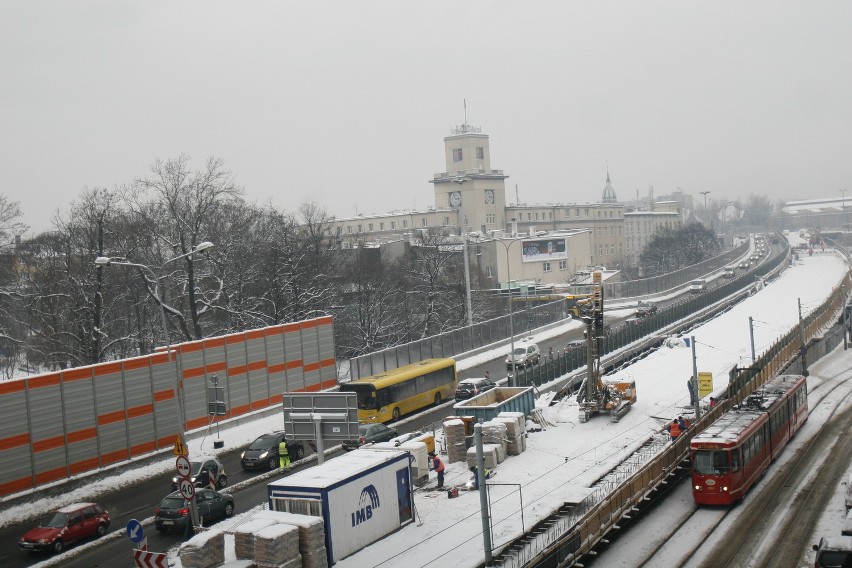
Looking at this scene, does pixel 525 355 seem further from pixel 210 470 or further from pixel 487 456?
pixel 210 470

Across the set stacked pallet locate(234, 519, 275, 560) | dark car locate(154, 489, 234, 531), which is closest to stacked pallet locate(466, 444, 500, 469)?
dark car locate(154, 489, 234, 531)

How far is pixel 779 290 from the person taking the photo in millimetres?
92938

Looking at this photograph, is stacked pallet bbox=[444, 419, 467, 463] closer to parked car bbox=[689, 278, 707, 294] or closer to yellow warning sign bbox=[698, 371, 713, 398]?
yellow warning sign bbox=[698, 371, 713, 398]

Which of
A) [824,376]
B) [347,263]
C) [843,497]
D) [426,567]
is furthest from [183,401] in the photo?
[347,263]

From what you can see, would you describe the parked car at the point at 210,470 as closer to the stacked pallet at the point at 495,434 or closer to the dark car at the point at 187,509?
the dark car at the point at 187,509

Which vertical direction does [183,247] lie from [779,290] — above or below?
above

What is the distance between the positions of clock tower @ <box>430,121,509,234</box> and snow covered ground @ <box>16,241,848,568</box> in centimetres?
7549

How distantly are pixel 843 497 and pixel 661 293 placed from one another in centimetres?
7344

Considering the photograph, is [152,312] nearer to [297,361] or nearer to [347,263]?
[297,361]

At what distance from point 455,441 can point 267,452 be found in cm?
659

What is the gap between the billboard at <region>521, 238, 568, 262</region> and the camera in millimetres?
107812

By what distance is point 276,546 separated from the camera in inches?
727

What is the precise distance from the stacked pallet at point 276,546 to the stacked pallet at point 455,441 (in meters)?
11.3

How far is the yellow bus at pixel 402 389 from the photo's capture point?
36.3m
